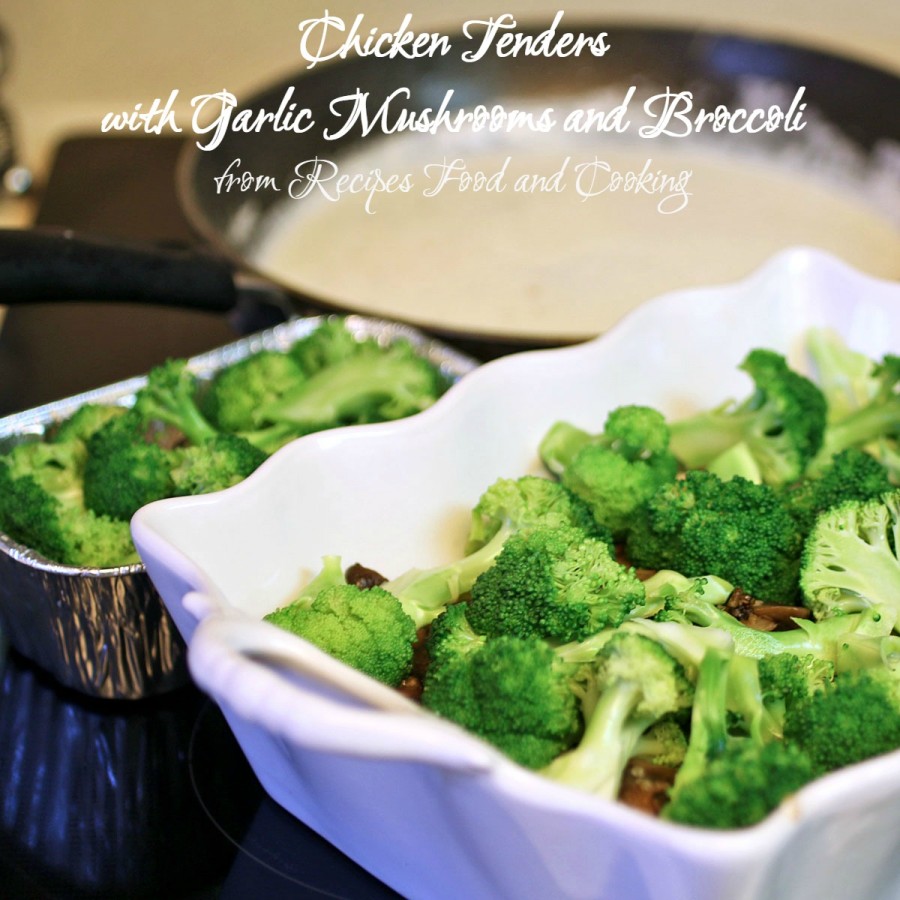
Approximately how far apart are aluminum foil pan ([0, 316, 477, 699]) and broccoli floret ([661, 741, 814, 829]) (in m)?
0.50

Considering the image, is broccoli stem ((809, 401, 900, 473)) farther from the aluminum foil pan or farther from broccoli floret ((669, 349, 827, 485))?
the aluminum foil pan

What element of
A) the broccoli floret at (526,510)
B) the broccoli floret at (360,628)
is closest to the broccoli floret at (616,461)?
the broccoli floret at (526,510)

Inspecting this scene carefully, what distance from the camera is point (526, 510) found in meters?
0.93

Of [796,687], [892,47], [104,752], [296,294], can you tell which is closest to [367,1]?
[892,47]

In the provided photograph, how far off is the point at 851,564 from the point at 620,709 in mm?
278

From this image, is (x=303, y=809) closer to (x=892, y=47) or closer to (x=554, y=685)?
(x=554, y=685)

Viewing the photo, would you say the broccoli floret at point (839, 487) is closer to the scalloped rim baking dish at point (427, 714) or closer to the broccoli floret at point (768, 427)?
the broccoli floret at point (768, 427)

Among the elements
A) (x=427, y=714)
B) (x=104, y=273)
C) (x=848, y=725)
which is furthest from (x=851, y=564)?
(x=104, y=273)

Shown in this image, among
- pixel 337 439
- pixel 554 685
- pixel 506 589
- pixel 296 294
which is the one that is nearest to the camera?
pixel 554 685

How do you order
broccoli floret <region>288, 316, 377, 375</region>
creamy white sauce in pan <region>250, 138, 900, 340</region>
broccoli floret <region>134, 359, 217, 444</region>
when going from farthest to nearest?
1. creamy white sauce in pan <region>250, 138, 900, 340</region>
2. broccoli floret <region>288, 316, 377, 375</region>
3. broccoli floret <region>134, 359, 217, 444</region>

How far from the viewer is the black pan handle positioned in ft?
3.76

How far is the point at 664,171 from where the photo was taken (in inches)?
81.7

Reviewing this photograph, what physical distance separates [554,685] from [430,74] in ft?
5.19

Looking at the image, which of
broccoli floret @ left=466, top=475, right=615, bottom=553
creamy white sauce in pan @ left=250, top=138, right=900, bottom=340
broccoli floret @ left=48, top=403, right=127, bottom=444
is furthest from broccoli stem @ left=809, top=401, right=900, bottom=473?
broccoli floret @ left=48, top=403, right=127, bottom=444
